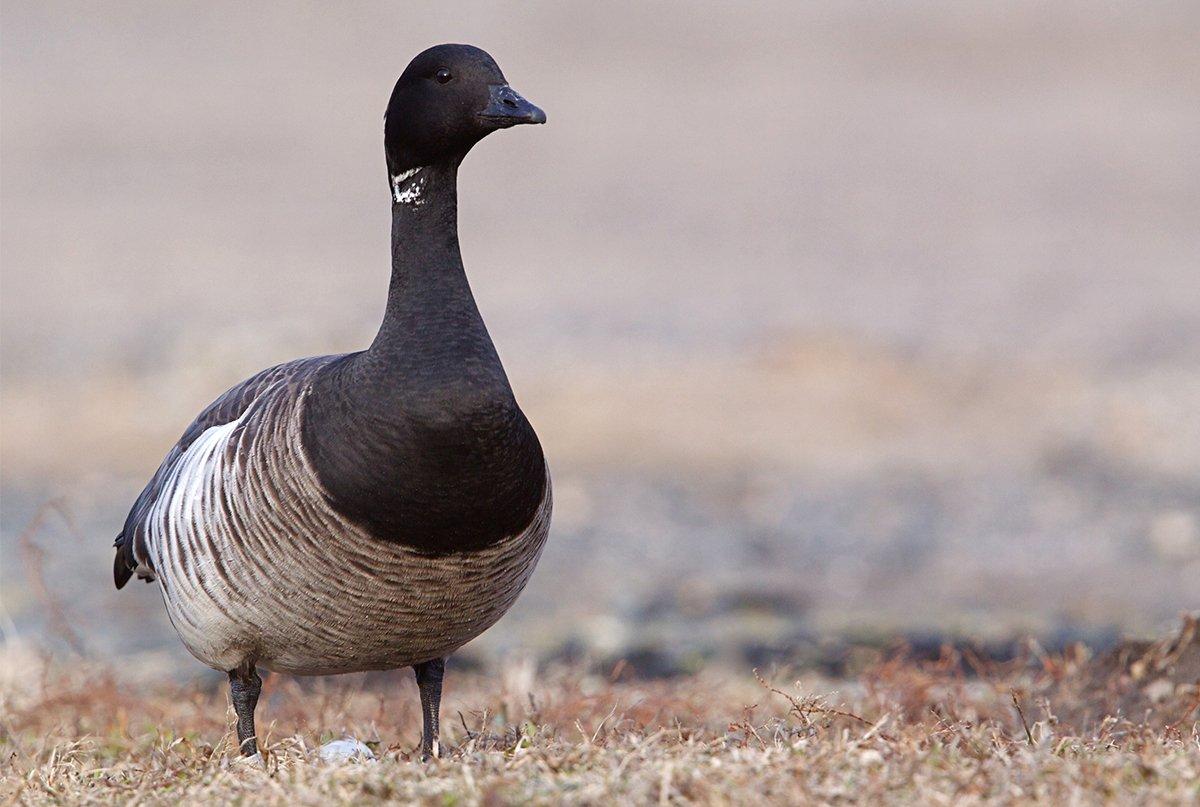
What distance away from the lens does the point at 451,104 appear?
588cm

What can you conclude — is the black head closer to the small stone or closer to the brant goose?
the brant goose

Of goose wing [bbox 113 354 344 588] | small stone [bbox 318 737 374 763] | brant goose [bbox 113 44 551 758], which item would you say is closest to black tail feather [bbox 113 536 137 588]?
goose wing [bbox 113 354 344 588]

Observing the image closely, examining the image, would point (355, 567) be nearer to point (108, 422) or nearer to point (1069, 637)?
point (1069, 637)

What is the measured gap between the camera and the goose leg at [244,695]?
612 centimetres

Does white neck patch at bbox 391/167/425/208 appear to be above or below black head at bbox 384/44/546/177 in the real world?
below

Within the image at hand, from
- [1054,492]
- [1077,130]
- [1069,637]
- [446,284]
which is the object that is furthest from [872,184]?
[446,284]

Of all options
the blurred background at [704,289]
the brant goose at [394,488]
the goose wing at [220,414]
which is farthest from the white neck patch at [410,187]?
the blurred background at [704,289]

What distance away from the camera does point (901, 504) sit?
14.1 metres

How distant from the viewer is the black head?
582cm

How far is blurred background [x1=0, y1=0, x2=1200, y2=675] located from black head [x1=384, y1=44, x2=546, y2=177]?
2891mm

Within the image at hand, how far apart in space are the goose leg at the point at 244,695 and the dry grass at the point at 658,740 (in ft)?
0.33

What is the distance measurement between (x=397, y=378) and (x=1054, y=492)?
374 inches

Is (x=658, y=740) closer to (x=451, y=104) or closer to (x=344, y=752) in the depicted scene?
(x=344, y=752)

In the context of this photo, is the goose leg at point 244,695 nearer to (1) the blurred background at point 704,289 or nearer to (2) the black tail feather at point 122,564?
(2) the black tail feather at point 122,564
